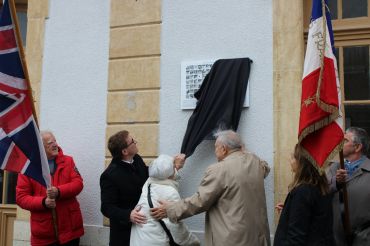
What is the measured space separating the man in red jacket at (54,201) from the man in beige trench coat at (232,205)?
1195 millimetres

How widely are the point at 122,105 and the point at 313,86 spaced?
2.24 metres

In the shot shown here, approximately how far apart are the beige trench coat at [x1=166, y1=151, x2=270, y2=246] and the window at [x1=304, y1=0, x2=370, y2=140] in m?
1.30

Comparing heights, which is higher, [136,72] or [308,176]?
[136,72]

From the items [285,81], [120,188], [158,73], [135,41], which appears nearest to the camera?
[120,188]

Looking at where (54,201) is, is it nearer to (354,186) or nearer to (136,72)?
(136,72)

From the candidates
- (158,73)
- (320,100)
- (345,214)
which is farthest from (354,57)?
(158,73)

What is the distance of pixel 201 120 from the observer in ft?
15.6

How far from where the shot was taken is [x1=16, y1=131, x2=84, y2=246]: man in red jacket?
4551 millimetres

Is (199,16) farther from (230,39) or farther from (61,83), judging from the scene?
(61,83)

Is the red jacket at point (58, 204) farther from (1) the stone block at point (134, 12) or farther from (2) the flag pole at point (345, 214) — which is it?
(2) the flag pole at point (345, 214)

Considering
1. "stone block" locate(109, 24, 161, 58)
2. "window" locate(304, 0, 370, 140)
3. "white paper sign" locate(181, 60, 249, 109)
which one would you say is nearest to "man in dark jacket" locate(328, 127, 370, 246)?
"window" locate(304, 0, 370, 140)

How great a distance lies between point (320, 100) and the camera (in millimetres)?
3439

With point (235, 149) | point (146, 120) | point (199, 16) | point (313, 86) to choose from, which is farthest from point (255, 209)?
point (199, 16)

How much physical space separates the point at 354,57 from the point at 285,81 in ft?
2.22
